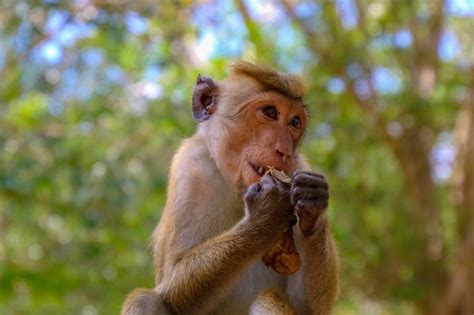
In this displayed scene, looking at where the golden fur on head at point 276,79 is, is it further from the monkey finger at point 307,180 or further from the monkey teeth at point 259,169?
the monkey finger at point 307,180

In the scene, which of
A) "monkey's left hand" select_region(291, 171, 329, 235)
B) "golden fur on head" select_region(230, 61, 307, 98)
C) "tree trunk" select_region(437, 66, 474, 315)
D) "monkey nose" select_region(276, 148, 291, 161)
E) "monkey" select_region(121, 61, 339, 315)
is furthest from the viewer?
"tree trunk" select_region(437, 66, 474, 315)

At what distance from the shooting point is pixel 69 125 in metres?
12.4

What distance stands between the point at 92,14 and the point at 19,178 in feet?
7.07

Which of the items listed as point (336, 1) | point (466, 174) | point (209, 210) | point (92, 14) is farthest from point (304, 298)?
point (466, 174)

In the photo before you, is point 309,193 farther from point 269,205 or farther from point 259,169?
point 259,169

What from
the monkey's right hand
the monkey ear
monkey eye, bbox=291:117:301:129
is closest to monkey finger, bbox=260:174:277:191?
the monkey's right hand

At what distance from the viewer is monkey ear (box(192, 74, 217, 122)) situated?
6.62m

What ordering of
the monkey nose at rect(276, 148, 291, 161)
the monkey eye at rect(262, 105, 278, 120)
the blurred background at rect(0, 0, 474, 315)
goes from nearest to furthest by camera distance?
the monkey nose at rect(276, 148, 291, 161) → the monkey eye at rect(262, 105, 278, 120) → the blurred background at rect(0, 0, 474, 315)

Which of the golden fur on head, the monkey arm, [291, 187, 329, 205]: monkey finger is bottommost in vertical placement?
the monkey arm

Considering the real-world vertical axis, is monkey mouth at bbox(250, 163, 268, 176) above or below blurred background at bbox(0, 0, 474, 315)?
below

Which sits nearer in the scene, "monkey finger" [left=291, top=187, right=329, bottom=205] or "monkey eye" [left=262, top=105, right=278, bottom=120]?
"monkey finger" [left=291, top=187, right=329, bottom=205]

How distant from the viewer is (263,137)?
5961mm

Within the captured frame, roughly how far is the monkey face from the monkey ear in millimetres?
406

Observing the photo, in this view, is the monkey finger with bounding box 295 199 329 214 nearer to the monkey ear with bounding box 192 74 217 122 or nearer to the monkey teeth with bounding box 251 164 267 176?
the monkey teeth with bounding box 251 164 267 176
